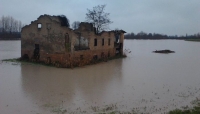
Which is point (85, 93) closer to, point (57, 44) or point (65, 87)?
point (65, 87)

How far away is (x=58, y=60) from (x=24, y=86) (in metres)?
8.25

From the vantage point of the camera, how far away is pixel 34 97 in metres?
10.6

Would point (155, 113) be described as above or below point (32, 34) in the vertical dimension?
below

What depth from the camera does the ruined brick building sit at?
21.0m

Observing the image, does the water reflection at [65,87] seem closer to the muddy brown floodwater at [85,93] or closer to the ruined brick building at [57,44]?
the muddy brown floodwater at [85,93]

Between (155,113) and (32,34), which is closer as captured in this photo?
(155,113)

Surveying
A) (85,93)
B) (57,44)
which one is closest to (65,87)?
(85,93)

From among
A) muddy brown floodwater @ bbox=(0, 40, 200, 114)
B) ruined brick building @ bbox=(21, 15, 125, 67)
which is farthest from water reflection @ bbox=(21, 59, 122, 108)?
ruined brick building @ bbox=(21, 15, 125, 67)

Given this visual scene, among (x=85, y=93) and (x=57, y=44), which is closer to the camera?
(x=85, y=93)

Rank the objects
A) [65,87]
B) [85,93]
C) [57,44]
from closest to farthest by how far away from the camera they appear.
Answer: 1. [85,93]
2. [65,87]
3. [57,44]

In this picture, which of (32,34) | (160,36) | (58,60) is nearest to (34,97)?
(58,60)

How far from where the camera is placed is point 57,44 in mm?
21312

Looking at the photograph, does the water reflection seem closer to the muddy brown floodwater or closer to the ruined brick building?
the muddy brown floodwater

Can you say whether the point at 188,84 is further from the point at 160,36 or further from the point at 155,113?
the point at 160,36
